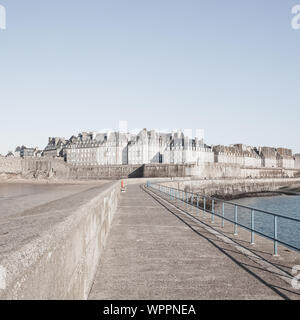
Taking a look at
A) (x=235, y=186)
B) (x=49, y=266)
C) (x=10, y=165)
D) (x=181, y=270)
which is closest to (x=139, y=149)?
(x=235, y=186)

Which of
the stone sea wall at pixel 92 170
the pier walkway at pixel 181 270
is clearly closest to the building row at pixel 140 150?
the stone sea wall at pixel 92 170

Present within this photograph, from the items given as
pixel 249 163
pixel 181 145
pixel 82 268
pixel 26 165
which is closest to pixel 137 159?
pixel 181 145

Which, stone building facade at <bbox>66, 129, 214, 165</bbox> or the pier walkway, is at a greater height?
stone building facade at <bbox>66, 129, 214, 165</bbox>

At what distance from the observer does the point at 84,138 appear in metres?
115

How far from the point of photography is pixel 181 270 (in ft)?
18.7

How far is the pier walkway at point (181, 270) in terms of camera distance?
461cm

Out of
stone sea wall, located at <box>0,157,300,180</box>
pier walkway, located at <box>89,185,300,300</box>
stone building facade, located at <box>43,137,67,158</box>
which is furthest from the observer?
stone building facade, located at <box>43,137,67,158</box>

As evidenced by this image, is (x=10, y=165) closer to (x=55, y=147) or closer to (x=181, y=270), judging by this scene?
(x=55, y=147)

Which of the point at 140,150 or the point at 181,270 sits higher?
the point at 140,150

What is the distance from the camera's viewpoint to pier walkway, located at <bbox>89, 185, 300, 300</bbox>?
461 centimetres

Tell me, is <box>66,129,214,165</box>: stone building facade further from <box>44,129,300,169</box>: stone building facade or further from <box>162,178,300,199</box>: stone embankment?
<box>162,178,300,199</box>: stone embankment

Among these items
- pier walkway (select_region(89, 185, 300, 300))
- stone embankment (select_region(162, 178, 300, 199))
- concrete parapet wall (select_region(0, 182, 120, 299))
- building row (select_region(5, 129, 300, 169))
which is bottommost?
stone embankment (select_region(162, 178, 300, 199))

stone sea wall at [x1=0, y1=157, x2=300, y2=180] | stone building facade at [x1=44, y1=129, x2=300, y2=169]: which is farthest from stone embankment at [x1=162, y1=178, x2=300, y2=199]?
stone building facade at [x1=44, y1=129, x2=300, y2=169]

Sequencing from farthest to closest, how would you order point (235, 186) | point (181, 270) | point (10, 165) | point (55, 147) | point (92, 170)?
point (55, 147)
point (10, 165)
point (92, 170)
point (235, 186)
point (181, 270)
